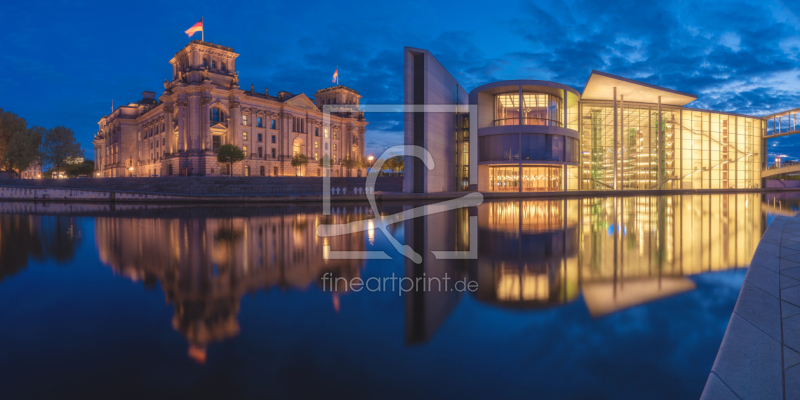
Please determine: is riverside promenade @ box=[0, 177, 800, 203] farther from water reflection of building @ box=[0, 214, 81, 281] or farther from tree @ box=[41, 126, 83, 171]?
water reflection of building @ box=[0, 214, 81, 281]

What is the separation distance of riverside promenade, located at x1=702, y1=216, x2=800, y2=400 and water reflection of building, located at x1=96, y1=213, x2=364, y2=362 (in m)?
4.74

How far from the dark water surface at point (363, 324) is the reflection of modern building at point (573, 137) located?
32.2 metres

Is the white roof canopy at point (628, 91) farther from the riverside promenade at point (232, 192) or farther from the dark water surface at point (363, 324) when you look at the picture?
the dark water surface at point (363, 324)

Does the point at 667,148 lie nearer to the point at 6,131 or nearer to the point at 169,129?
the point at 169,129

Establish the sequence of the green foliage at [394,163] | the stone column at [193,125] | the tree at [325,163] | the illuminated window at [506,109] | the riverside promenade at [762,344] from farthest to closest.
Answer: the green foliage at [394,163], the tree at [325,163], the stone column at [193,125], the illuminated window at [506,109], the riverside promenade at [762,344]

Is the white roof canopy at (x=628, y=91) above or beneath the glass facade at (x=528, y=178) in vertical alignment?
above

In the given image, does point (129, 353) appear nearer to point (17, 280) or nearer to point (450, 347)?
point (450, 347)

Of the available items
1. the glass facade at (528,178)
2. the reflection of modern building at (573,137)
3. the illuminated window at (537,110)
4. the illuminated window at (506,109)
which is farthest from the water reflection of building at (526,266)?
the illuminated window at (537,110)

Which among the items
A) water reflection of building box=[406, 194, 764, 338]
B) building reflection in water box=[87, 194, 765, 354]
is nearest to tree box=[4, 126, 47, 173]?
building reflection in water box=[87, 194, 765, 354]

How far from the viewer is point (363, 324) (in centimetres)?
487

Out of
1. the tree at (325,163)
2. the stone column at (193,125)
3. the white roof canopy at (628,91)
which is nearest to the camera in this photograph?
the white roof canopy at (628,91)

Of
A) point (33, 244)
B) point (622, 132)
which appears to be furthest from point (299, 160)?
point (33, 244)

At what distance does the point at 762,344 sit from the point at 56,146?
9086 centimetres

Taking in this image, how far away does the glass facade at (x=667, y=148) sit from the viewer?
189 ft
